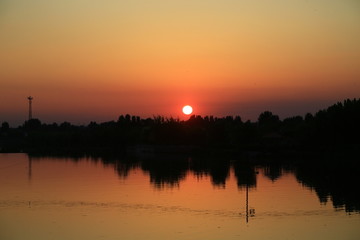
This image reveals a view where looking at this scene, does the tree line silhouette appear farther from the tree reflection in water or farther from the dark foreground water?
the dark foreground water

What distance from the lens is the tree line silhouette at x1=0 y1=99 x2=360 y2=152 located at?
153ft

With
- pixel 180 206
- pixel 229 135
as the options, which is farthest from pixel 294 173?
pixel 229 135

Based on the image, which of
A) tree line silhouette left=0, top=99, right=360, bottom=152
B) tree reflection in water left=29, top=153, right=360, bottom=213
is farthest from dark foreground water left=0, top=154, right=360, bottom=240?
tree line silhouette left=0, top=99, right=360, bottom=152

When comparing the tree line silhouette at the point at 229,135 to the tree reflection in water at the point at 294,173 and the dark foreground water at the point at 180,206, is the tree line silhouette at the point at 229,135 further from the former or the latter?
the dark foreground water at the point at 180,206

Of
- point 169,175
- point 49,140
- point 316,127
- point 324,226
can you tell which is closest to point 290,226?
point 324,226

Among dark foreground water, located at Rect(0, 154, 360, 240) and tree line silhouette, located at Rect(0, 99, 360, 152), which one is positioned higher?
tree line silhouette, located at Rect(0, 99, 360, 152)

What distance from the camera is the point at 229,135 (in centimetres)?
6931

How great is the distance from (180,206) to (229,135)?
45271 millimetres

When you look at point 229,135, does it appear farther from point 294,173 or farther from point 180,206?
point 180,206

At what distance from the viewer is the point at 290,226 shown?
20156 millimetres

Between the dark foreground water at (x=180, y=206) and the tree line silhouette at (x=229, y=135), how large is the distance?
850cm

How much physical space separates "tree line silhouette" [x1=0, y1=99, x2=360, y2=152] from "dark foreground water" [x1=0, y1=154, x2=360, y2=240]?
8.50 meters

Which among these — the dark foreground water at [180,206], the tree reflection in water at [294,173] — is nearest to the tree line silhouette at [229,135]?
the tree reflection in water at [294,173]

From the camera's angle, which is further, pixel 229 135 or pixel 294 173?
pixel 229 135
